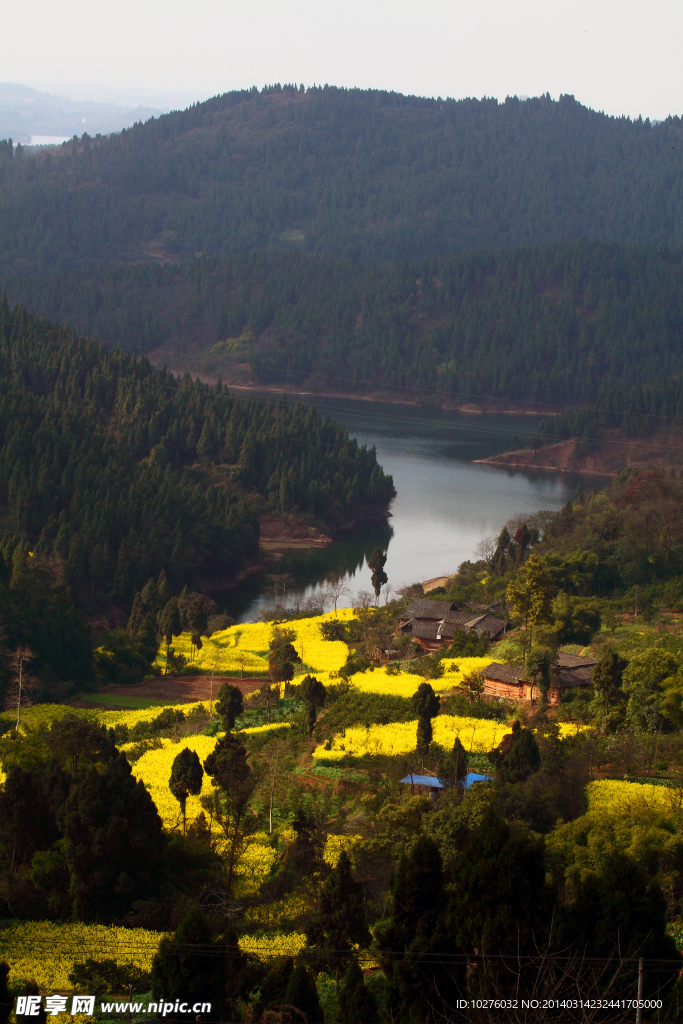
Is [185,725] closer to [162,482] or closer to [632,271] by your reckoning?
[162,482]

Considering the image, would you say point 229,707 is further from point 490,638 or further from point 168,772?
point 490,638

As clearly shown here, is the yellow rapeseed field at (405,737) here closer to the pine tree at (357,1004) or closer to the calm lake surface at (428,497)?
the pine tree at (357,1004)

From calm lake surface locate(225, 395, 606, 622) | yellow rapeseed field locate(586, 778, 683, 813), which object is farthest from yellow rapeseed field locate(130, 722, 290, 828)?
calm lake surface locate(225, 395, 606, 622)

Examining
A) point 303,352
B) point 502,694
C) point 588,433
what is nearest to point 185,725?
point 502,694

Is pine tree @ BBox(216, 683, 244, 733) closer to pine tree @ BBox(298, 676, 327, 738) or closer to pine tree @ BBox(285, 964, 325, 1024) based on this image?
pine tree @ BBox(298, 676, 327, 738)

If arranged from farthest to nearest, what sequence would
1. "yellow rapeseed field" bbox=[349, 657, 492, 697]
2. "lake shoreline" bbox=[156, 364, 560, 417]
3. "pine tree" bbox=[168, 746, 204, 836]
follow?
"lake shoreline" bbox=[156, 364, 560, 417]
"yellow rapeseed field" bbox=[349, 657, 492, 697]
"pine tree" bbox=[168, 746, 204, 836]
